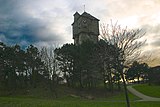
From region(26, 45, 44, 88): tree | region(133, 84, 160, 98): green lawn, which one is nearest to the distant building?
region(26, 45, 44, 88): tree

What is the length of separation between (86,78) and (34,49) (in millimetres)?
15850

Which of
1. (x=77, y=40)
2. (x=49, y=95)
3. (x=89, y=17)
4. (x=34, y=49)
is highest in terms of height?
(x=89, y=17)

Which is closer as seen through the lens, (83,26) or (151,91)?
(151,91)

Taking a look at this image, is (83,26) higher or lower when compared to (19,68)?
higher

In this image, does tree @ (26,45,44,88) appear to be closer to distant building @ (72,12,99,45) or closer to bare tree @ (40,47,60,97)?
bare tree @ (40,47,60,97)

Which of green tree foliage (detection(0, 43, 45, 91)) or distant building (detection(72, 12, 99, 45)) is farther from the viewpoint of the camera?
distant building (detection(72, 12, 99, 45))

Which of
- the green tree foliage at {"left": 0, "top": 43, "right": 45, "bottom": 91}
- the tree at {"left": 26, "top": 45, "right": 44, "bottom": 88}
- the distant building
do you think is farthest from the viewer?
the distant building

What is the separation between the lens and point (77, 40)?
84.3 m

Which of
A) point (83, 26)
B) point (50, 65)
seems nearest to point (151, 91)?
point (50, 65)

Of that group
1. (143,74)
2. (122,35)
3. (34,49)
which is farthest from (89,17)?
(122,35)

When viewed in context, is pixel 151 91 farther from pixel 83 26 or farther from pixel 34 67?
pixel 83 26

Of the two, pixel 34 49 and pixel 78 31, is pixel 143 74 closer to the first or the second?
pixel 78 31

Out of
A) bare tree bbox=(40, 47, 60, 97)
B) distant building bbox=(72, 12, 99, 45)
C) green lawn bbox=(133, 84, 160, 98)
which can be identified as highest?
distant building bbox=(72, 12, 99, 45)

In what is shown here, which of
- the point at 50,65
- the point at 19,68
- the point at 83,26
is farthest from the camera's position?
the point at 83,26
